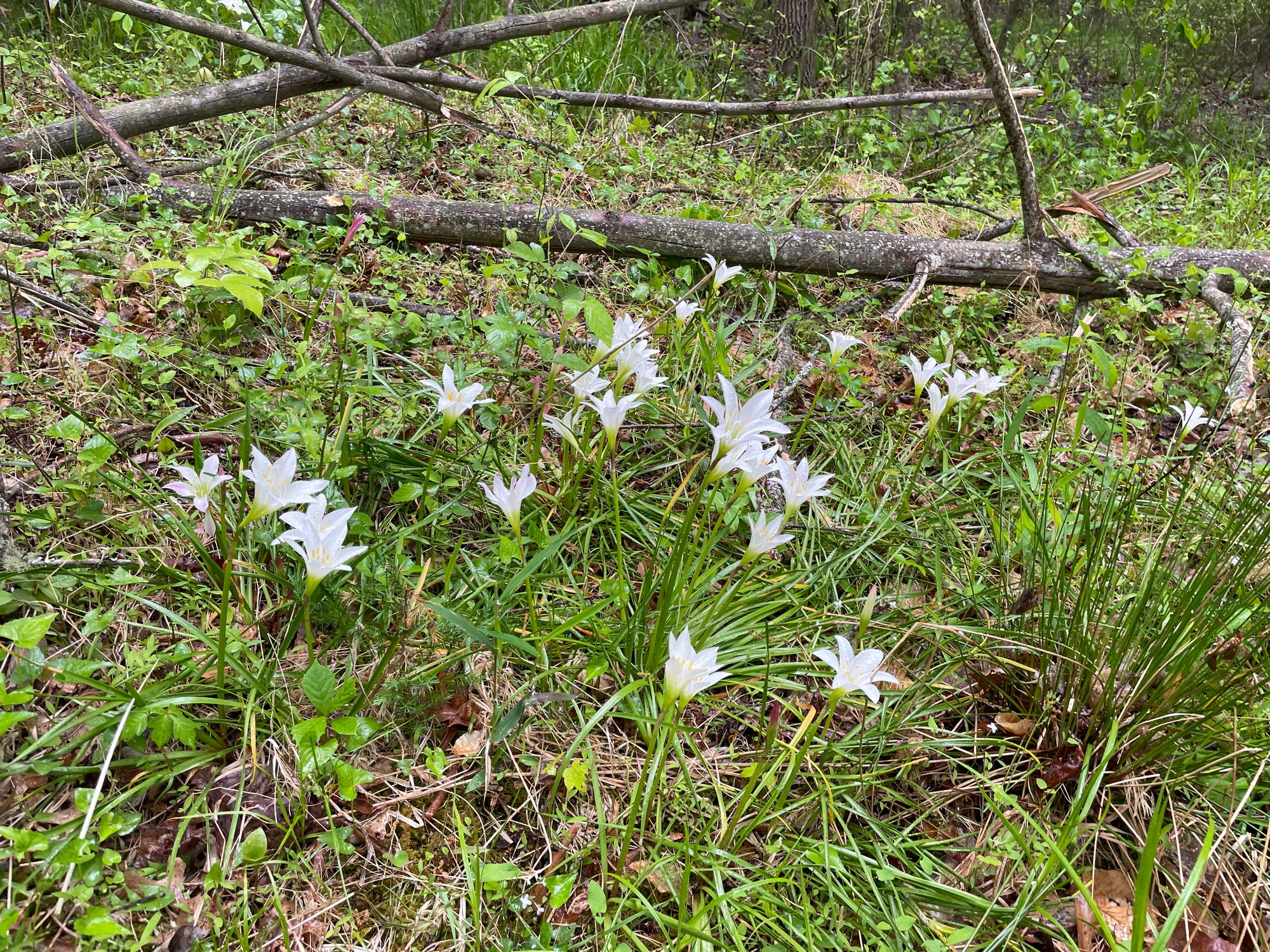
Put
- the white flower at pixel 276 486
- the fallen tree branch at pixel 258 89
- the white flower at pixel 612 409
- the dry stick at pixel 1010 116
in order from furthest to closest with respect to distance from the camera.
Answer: the fallen tree branch at pixel 258 89
the dry stick at pixel 1010 116
the white flower at pixel 612 409
the white flower at pixel 276 486

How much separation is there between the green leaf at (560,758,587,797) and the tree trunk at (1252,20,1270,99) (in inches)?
490

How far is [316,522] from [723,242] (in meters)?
2.19

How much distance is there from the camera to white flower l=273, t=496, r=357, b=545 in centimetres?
124

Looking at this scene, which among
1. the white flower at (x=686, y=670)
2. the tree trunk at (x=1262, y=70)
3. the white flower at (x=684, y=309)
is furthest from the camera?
the tree trunk at (x=1262, y=70)

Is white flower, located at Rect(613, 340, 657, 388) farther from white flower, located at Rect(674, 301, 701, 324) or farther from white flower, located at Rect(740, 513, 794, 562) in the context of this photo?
white flower, located at Rect(740, 513, 794, 562)

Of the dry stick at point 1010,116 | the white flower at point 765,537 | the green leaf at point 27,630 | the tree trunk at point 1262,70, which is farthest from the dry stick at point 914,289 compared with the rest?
the tree trunk at point 1262,70

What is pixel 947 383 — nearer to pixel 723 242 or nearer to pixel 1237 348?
pixel 723 242

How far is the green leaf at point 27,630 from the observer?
1.25 meters

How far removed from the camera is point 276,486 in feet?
4.37

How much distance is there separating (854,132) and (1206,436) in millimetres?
4061

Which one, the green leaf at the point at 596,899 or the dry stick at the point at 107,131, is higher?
the dry stick at the point at 107,131

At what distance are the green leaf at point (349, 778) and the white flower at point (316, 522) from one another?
0.39 m

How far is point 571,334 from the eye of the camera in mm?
2596

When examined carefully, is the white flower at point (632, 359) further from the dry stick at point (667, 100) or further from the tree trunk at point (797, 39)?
the tree trunk at point (797, 39)
